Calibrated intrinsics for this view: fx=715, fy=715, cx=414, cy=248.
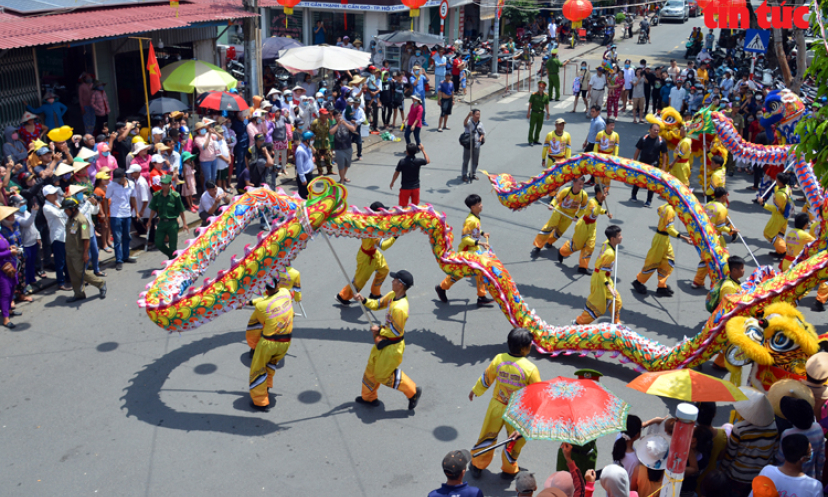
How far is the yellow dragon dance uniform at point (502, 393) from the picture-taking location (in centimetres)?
610

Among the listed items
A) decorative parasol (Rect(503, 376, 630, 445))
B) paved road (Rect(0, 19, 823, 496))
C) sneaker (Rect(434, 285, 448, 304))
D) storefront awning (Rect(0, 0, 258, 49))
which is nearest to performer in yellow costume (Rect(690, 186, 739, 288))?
paved road (Rect(0, 19, 823, 496))

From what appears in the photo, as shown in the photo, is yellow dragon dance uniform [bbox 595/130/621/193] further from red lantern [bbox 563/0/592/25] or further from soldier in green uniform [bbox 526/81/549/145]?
red lantern [bbox 563/0/592/25]

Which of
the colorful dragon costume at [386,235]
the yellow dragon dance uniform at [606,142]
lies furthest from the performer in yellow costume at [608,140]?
the colorful dragon costume at [386,235]

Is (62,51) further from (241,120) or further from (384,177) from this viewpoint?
(384,177)

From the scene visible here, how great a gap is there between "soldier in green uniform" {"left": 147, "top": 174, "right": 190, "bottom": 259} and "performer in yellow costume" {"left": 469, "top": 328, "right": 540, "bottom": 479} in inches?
222

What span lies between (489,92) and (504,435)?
1820 centimetres

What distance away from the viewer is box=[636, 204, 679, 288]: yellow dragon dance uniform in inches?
385

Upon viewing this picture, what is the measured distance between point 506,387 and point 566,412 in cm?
129

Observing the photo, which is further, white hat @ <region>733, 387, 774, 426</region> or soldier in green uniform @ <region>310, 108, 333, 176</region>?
soldier in green uniform @ <region>310, 108, 333, 176</region>

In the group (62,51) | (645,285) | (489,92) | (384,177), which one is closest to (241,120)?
(384,177)

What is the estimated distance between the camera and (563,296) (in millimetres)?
10078

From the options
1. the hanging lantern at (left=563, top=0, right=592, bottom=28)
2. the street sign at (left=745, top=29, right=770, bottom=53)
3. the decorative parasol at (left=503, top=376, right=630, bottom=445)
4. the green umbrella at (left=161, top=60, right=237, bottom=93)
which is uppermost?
the hanging lantern at (left=563, top=0, right=592, bottom=28)

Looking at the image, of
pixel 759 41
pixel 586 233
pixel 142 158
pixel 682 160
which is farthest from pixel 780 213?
pixel 142 158

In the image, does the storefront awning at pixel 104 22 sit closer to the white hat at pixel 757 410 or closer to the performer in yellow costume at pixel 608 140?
the performer in yellow costume at pixel 608 140
